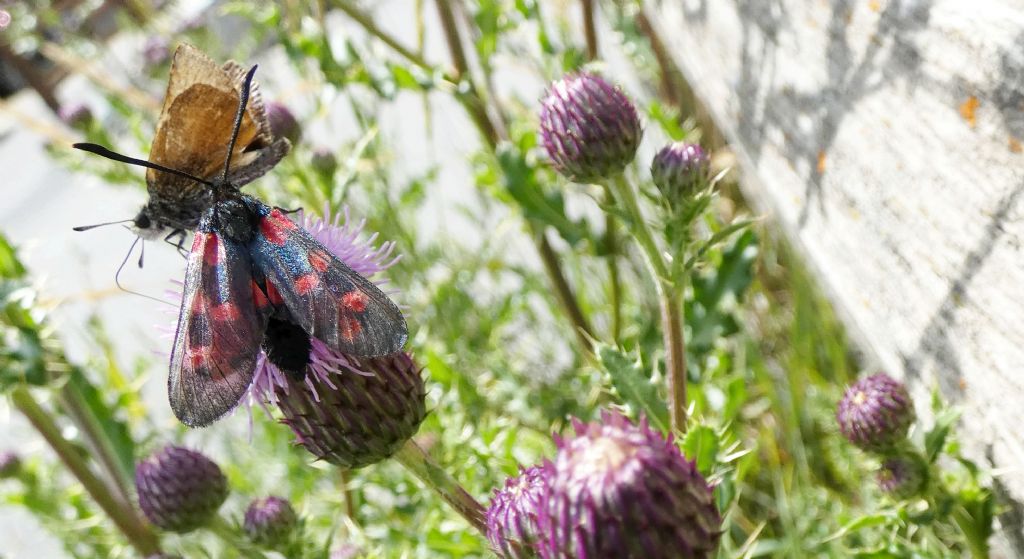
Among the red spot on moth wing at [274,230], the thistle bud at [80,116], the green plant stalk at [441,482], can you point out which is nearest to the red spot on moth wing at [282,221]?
the red spot on moth wing at [274,230]

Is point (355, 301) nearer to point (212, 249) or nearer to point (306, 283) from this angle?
point (306, 283)

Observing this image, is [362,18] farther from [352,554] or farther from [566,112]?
[352,554]

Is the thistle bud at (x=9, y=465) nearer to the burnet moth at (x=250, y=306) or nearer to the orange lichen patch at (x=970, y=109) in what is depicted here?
the burnet moth at (x=250, y=306)

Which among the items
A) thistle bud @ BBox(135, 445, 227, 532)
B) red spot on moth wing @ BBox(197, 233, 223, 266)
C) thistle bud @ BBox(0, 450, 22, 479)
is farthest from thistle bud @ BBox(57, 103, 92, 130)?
red spot on moth wing @ BBox(197, 233, 223, 266)

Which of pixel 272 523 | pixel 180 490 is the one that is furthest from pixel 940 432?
pixel 180 490

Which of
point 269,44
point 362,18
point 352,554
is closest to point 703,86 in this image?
point 362,18
